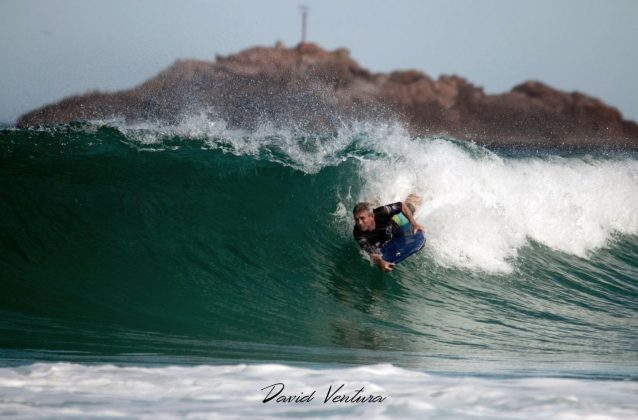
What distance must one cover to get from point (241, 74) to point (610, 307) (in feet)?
110

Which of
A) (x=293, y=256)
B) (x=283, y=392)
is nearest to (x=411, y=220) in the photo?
(x=293, y=256)

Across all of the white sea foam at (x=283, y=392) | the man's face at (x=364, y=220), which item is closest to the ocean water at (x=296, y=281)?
the white sea foam at (x=283, y=392)

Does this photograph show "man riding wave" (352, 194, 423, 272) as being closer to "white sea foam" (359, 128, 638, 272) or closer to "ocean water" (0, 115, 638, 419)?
"ocean water" (0, 115, 638, 419)

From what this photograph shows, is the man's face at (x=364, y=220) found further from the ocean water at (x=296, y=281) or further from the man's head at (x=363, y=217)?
the ocean water at (x=296, y=281)

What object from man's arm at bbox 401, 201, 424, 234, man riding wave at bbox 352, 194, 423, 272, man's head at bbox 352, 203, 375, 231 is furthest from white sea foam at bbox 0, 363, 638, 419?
man's arm at bbox 401, 201, 424, 234

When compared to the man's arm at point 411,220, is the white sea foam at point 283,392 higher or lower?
lower

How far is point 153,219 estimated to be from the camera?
911 cm

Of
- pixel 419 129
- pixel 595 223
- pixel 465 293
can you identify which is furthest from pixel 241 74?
pixel 465 293

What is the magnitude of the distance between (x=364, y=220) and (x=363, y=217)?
5cm

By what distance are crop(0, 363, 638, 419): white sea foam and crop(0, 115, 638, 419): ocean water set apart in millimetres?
19

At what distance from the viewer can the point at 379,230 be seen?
8117 mm

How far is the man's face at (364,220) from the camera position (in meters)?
7.80

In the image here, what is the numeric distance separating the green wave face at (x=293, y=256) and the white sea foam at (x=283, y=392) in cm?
87

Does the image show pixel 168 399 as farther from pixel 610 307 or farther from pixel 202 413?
pixel 610 307
